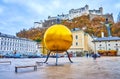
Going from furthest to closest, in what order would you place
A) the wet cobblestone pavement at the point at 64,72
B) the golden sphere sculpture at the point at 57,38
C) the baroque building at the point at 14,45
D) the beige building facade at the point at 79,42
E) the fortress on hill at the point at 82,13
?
the fortress on hill at the point at 82,13 → the baroque building at the point at 14,45 → the beige building facade at the point at 79,42 → the golden sphere sculpture at the point at 57,38 → the wet cobblestone pavement at the point at 64,72

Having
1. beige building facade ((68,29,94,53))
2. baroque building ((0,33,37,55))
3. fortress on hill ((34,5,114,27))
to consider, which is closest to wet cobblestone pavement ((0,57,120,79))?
beige building facade ((68,29,94,53))

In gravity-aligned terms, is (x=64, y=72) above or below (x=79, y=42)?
below

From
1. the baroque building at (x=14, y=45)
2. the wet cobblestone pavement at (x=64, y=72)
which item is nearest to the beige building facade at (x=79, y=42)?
the baroque building at (x=14, y=45)

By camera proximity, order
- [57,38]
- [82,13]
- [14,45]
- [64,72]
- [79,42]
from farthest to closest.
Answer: [82,13]
[14,45]
[79,42]
[57,38]
[64,72]

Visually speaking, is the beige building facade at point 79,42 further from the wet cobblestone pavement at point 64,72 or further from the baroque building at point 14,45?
the wet cobblestone pavement at point 64,72

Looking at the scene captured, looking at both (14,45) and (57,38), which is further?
(14,45)

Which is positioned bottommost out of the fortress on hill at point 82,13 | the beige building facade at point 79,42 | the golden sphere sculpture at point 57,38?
the golden sphere sculpture at point 57,38

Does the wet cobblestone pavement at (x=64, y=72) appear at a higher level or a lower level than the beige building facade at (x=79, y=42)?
lower

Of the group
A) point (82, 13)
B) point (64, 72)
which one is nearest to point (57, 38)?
point (64, 72)

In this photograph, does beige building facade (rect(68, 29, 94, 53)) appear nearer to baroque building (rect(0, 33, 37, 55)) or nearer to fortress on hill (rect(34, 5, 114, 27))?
baroque building (rect(0, 33, 37, 55))

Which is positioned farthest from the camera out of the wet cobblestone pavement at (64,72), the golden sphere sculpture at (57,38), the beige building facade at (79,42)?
the beige building facade at (79,42)

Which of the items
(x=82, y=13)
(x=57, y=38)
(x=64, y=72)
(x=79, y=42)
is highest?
(x=82, y=13)

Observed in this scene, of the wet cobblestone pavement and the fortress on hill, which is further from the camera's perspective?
the fortress on hill

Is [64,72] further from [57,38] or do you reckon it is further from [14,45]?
[14,45]
